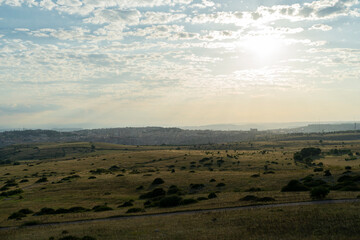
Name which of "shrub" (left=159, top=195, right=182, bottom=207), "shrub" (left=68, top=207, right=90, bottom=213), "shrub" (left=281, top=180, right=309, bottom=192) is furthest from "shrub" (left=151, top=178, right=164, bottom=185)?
"shrub" (left=281, top=180, right=309, bottom=192)

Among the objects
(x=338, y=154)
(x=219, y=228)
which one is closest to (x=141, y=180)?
(x=219, y=228)

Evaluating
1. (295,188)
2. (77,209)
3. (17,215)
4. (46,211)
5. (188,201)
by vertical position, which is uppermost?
(295,188)

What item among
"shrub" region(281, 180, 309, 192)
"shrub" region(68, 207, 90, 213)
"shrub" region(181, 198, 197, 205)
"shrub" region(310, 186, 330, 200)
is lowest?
"shrub" region(68, 207, 90, 213)

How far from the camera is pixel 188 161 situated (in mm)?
113750

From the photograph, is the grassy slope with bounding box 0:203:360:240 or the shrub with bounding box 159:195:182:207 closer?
the grassy slope with bounding box 0:203:360:240

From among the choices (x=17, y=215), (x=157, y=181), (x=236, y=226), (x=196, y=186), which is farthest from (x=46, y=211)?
(x=236, y=226)

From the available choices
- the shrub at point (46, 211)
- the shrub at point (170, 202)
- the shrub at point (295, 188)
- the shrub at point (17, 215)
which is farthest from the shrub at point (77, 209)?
the shrub at point (295, 188)

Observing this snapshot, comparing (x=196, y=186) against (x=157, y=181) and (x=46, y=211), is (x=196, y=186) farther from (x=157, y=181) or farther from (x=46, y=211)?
(x=46, y=211)

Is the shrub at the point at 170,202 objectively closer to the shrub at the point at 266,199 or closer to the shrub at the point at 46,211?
the shrub at the point at 266,199

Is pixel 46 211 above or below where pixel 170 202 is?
below

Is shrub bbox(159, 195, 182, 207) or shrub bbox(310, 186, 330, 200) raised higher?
shrub bbox(310, 186, 330, 200)

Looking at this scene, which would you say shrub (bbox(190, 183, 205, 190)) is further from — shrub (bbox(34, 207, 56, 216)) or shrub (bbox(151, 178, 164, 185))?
shrub (bbox(34, 207, 56, 216))

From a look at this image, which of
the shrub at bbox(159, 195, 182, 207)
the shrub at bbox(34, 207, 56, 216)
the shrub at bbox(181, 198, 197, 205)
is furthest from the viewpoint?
the shrub at bbox(34, 207, 56, 216)

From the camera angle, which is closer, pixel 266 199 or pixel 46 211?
pixel 266 199
